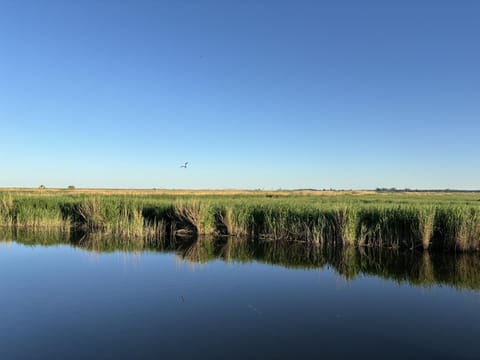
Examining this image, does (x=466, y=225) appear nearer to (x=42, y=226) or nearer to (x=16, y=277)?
(x=16, y=277)

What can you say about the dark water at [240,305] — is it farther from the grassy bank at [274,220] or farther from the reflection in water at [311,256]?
the grassy bank at [274,220]

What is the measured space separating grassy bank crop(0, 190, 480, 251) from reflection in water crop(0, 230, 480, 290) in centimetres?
65

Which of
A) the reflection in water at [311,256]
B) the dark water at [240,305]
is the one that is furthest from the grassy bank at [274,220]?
the dark water at [240,305]

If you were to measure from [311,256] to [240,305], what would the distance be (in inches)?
254

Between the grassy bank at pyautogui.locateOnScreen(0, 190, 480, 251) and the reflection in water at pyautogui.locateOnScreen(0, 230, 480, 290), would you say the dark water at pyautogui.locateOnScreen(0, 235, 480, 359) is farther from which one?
the grassy bank at pyautogui.locateOnScreen(0, 190, 480, 251)

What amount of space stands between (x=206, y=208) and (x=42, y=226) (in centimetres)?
1037

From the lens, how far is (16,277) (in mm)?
11117

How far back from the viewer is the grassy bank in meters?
14.7

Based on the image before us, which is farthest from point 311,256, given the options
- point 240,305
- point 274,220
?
point 240,305

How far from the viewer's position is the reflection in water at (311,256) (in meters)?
11.6

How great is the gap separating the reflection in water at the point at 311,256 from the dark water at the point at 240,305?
8 centimetres

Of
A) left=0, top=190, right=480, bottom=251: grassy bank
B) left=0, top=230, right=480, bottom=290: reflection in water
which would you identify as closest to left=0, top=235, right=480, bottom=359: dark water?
left=0, top=230, right=480, bottom=290: reflection in water

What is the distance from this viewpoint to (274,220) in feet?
60.0

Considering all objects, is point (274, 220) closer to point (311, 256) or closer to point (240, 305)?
point (311, 256)
